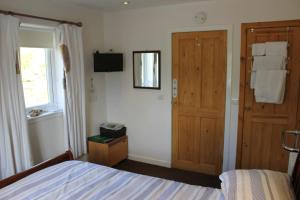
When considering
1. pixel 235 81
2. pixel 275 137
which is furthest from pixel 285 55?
pixel 275 137

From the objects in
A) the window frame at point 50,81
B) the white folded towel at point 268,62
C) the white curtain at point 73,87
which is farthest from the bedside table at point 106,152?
the white folded towel at point 268,62

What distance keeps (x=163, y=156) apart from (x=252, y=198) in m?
2.51

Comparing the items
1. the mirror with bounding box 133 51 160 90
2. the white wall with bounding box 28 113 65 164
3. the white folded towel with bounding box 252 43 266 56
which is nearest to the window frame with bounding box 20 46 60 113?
the white wall with bounding box 28 113 65 164

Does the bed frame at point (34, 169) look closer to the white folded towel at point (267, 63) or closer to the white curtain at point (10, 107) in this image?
the white curtain at point (10, 107)

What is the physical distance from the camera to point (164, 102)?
3.86 m

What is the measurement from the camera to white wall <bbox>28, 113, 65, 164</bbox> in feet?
10.3

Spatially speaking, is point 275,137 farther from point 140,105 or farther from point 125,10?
point 125,10

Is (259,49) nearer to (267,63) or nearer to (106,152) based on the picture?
(267,63)

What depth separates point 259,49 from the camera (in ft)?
10.2

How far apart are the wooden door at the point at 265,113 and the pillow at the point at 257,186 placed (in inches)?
63.4

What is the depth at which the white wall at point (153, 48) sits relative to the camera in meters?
3.27

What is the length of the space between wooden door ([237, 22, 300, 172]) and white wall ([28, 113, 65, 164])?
247 cm

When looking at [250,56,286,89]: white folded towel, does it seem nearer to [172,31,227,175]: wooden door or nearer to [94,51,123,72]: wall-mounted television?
[172,31,227,175]: wooden door

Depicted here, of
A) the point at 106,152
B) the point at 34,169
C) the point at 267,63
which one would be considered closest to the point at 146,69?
the point at 106,152
